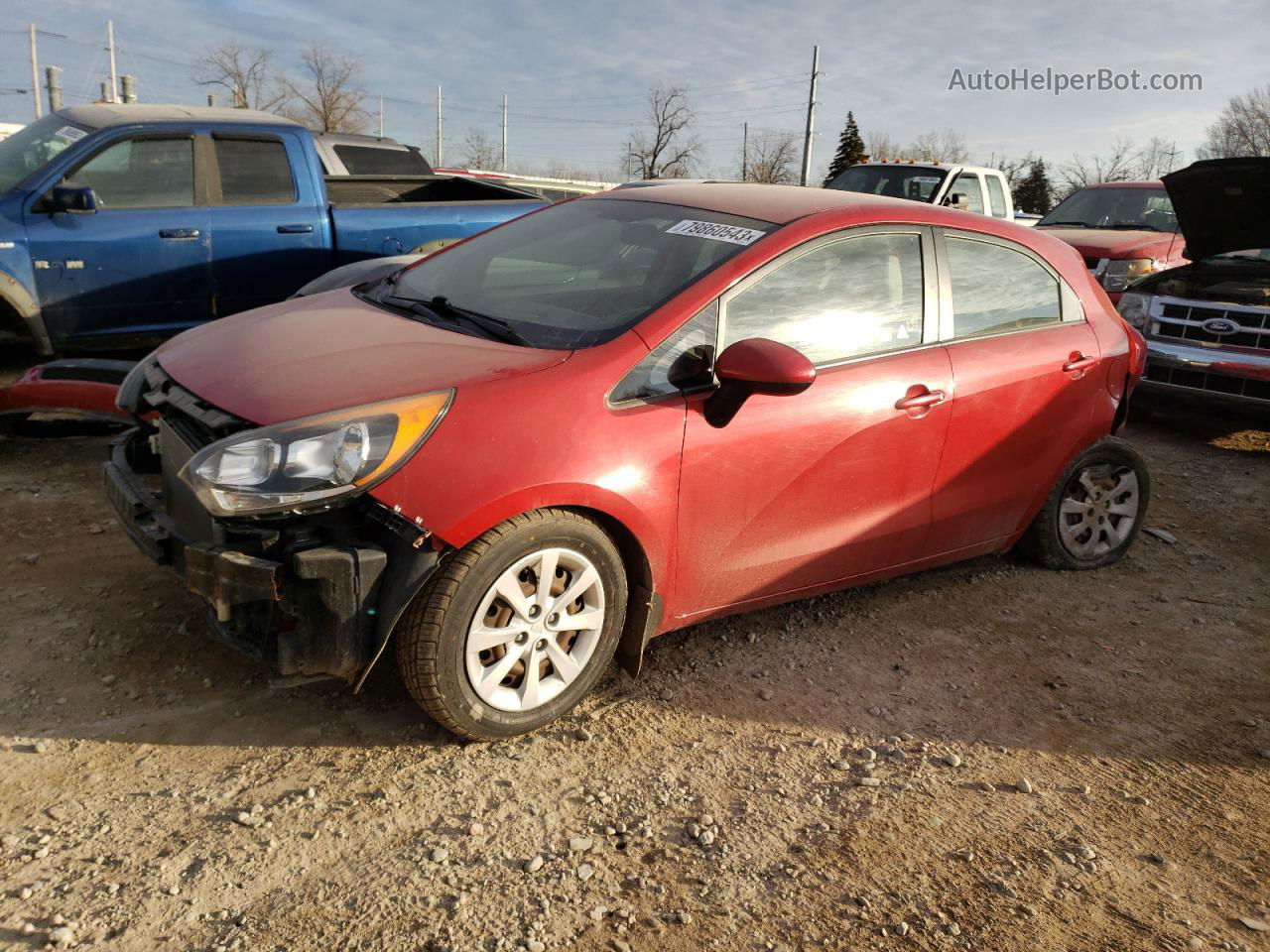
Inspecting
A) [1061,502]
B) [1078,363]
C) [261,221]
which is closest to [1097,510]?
[1061,502]

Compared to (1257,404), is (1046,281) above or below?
above

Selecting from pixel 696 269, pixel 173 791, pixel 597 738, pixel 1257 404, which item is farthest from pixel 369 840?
pixel 1257 404

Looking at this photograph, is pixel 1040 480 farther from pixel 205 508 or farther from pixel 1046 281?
pixel 205 508

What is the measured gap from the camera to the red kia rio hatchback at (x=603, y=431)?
2.68 m

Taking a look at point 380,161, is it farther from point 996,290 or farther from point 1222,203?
point 996,290

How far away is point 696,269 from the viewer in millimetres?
3387

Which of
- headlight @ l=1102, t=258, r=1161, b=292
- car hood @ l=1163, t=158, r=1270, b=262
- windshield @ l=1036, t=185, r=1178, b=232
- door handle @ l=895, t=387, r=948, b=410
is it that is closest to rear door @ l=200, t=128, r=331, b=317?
door handle @ l=895, t=387, r=948, b=410

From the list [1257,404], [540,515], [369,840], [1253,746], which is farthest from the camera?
[1257,404]

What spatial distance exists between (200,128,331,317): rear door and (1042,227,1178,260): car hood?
21.7 feet

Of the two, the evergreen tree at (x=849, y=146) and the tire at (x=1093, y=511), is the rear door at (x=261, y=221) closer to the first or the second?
the tire at (x=1093, y=511)

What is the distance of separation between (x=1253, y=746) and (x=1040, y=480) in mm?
1348

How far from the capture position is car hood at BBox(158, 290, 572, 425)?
2.84 meters

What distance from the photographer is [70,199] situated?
5.94 metres

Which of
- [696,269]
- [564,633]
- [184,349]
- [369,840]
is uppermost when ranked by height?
[696,269]
